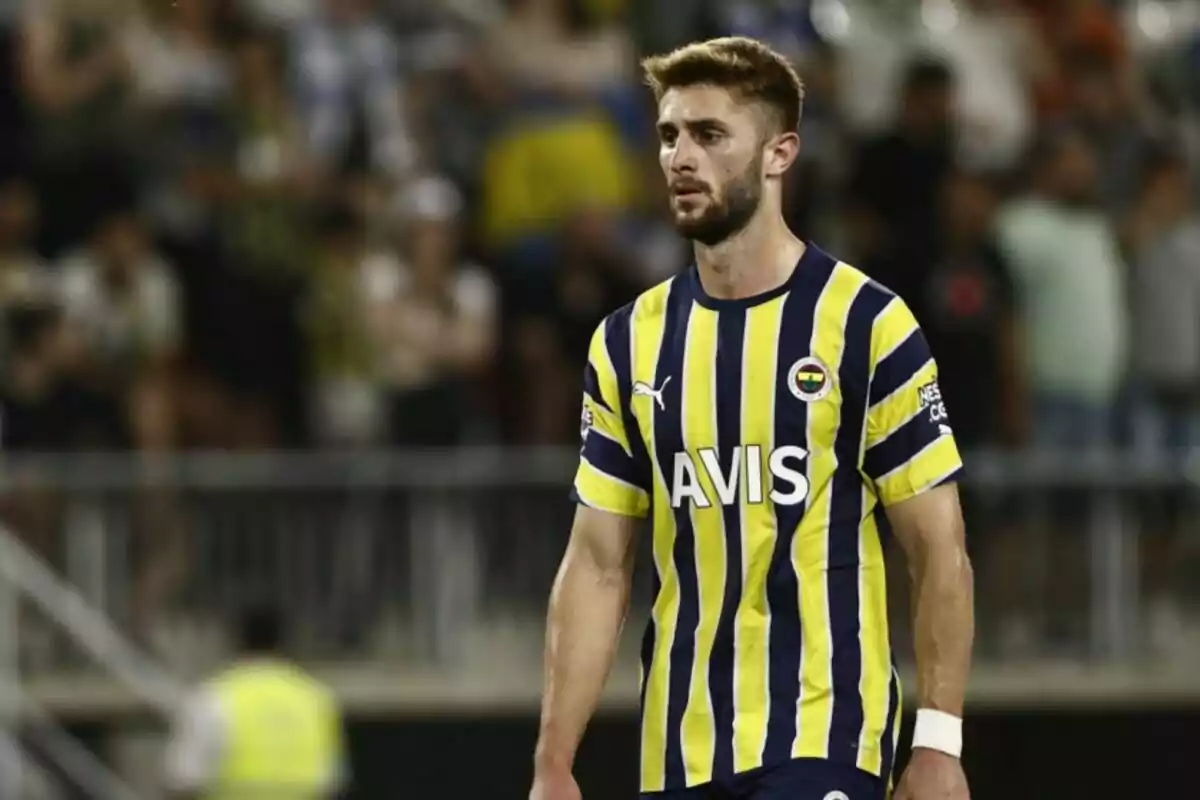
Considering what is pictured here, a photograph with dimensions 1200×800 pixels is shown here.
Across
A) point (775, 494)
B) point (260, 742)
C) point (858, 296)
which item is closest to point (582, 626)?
point (775, 494)

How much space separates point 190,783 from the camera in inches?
417

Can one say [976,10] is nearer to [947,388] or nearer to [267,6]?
[947,388]

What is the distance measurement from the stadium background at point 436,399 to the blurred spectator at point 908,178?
2 cm

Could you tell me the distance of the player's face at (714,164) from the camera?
5.70 m

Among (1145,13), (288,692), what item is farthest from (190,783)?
(1145,13)

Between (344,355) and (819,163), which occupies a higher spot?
(819,163)

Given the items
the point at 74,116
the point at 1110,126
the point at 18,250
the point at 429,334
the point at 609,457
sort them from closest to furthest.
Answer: the point at 609,457
the point at 429,334
the point at 18,250
the point at 74,116
the point at 1110,126

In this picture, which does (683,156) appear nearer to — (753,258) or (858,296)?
(753,258)

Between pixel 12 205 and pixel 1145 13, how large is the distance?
5.85m

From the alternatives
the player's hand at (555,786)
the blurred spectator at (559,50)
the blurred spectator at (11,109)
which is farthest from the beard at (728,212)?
the blurred spectator at (11,109)

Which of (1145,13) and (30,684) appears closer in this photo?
(30,684)

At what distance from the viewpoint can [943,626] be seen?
5598 millimetres

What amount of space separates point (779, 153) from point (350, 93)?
721cm

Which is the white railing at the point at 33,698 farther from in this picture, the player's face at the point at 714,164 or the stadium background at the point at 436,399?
the player's face at the point at 714,164
